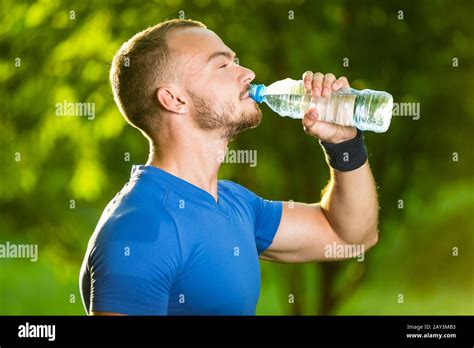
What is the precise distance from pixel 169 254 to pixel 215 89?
1.95 feet

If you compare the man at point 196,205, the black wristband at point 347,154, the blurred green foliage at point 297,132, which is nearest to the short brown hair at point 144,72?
the man at point 196,205

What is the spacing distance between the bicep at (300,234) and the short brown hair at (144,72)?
0.59 meters

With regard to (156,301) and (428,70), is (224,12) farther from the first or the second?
(156,301)

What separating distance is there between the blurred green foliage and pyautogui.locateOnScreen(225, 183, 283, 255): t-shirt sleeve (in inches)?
101

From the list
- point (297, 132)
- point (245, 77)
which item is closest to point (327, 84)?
point (245, 77)

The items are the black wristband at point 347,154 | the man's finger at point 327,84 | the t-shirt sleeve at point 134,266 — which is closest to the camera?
the t-shirt sleeve at point 134,266

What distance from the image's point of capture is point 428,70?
5.40m

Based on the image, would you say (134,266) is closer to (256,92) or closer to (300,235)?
(256,92)

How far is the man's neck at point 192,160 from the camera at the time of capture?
2.66 meters

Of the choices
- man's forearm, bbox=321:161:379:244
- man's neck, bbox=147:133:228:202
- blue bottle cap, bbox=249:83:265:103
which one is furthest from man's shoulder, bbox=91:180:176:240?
man's forearm, bbox=321:161:379:244

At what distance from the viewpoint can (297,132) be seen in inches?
220

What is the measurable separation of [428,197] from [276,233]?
115 inches

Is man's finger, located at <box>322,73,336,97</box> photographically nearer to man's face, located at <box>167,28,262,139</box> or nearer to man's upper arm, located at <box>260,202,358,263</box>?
man's face, located at <box>167,28,262,139</box>

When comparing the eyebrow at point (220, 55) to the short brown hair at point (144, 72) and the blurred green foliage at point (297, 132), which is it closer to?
the short brown hair at point (144, 72)
